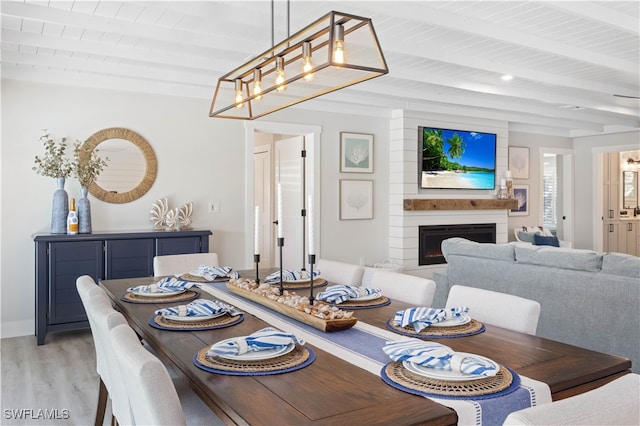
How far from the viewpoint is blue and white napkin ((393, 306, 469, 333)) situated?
1862mm

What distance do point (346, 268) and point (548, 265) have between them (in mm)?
1576

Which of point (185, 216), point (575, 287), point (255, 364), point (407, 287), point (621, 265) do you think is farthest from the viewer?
point (185, 216)

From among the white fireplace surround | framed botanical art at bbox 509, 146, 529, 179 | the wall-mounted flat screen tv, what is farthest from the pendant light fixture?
framed botanical art at bbox 509, 146, 529, 179

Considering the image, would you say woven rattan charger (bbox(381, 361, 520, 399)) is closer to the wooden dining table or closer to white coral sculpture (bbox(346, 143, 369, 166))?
the wooden dining table

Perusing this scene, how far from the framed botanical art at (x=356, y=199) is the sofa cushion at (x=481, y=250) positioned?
2010 millimetres

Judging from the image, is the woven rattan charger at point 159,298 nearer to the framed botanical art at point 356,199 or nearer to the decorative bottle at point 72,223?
the decorative bottle at point 72,223

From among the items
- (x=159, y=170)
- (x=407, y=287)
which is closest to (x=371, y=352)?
(x=407, y=287)

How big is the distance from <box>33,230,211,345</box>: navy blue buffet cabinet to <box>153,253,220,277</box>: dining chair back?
1150mm

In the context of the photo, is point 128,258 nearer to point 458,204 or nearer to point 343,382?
point 343,382

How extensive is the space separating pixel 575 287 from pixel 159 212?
3724 millimetres

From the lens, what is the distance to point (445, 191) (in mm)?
6984

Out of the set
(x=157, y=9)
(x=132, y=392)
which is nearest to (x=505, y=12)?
(x=157, y=9)

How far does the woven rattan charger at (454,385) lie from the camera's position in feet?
4.14

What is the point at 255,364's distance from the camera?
148cm
